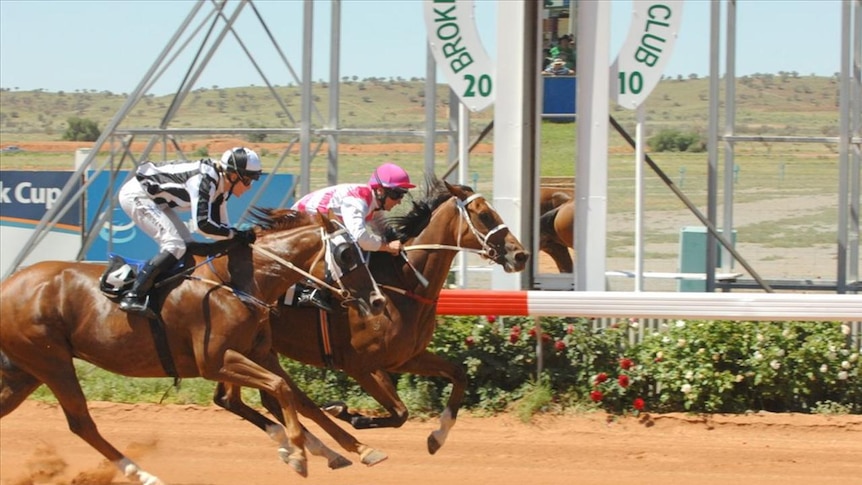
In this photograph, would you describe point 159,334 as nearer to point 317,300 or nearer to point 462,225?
point 317,300

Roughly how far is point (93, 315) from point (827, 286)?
6.74 meters

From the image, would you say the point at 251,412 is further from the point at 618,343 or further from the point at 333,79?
the point at 333,79

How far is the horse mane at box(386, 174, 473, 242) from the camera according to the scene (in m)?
7.58

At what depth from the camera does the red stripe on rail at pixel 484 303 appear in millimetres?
8484

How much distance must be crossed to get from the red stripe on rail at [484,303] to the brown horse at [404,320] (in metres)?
0.99

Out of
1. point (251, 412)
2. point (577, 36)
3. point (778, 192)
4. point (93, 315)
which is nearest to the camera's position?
point (93, 315)

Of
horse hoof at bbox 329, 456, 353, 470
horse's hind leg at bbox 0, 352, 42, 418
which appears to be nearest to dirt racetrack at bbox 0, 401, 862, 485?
horse's hind leg at bbox 0, 352, 42, 418

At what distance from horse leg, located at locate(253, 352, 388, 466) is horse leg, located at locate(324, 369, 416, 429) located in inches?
13.1

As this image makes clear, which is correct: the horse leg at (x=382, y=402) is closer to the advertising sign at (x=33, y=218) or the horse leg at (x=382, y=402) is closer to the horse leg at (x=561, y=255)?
the horse leg at (x=561, y=255)

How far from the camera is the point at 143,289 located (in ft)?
21.7

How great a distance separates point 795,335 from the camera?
28.6 feet

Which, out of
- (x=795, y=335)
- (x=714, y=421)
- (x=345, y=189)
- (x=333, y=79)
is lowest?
(x=714, y=421)

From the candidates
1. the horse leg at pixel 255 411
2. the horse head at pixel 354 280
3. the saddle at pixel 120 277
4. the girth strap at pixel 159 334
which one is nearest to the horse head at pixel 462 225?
the horse head at pixel 354 280

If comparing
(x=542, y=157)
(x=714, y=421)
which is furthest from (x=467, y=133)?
(x=714, y=421)
